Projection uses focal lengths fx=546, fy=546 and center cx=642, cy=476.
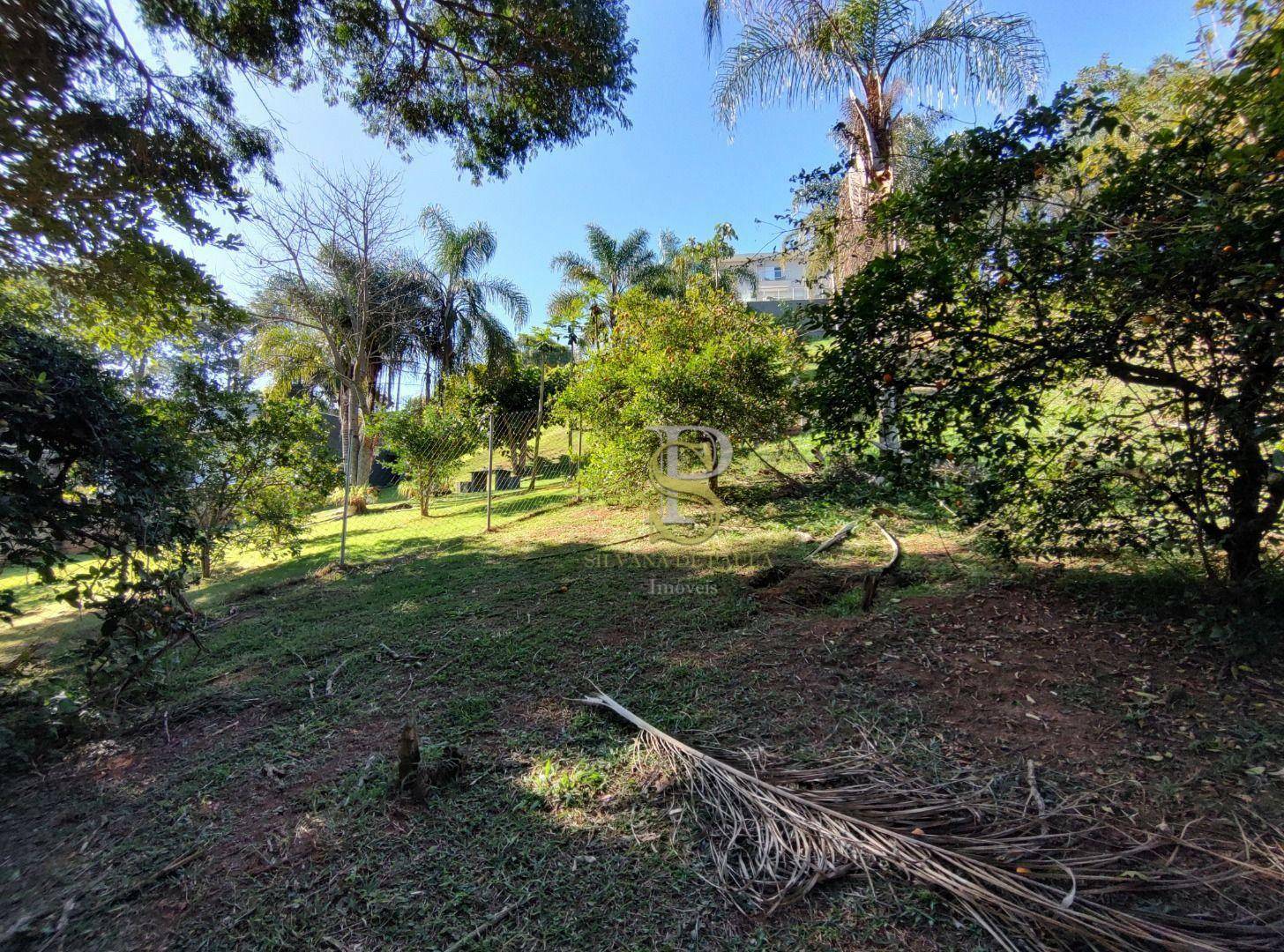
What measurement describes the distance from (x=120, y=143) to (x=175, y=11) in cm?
155

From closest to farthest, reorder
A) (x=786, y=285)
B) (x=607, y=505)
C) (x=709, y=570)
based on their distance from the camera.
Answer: (x=709, y=570) < (x=607, y=505) < (x=786, y=285)

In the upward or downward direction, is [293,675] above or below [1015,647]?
below

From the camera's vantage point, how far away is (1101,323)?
9.61 feet

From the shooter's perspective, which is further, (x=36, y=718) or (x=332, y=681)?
(x=332, y=681)

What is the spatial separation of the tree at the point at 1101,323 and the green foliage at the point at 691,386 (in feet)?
10.3

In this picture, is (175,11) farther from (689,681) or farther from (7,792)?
(689,681)

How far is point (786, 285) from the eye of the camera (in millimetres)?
34219

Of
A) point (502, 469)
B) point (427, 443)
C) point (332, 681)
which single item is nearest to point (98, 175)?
point (332, 681)

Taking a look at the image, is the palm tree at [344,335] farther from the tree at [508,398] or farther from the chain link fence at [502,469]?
the tree at [508,398]

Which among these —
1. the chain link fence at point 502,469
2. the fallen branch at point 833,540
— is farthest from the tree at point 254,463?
the fallen branch at point 833,540

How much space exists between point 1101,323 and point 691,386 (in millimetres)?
4498

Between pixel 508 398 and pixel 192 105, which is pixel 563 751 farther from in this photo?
pixel 508 398

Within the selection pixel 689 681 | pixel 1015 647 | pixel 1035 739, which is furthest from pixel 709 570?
pixel 1035 739

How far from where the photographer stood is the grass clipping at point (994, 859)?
159cm
